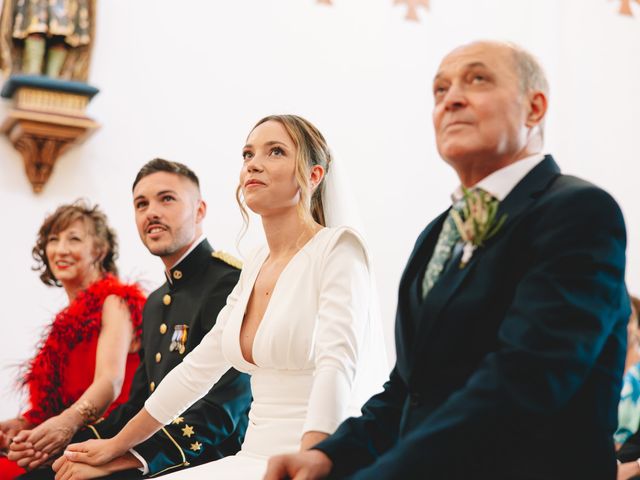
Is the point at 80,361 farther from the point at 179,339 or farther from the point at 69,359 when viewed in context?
the point at 179,339

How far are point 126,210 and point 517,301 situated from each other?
4.32 m

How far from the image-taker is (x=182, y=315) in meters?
3.34

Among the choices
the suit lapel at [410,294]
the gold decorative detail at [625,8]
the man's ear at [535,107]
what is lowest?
the suit lapel at [410,294]

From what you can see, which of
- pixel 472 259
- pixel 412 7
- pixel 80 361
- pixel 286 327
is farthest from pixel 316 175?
pixel 412 7

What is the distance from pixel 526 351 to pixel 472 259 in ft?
0.81

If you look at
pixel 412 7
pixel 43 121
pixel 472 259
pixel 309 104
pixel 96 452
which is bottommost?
pixel 96 452

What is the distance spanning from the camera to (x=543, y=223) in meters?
1.59

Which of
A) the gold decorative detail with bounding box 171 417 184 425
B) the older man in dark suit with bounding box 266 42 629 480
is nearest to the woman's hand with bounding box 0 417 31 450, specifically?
the gold decorative detail with bounding box 171 417 184 425

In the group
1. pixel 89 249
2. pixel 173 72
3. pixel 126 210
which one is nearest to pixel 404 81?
pixel 173 72

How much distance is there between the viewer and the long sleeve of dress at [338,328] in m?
2.13

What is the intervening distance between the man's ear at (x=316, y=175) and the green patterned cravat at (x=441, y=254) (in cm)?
97

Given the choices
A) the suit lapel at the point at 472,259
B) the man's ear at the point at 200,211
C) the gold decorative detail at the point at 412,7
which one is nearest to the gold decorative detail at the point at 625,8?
the gold decorative detail at the point at 412,7

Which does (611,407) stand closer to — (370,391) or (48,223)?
(370,391)

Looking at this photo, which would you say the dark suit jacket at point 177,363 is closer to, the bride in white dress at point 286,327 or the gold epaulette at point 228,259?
the gold epaulette at point 228,259
